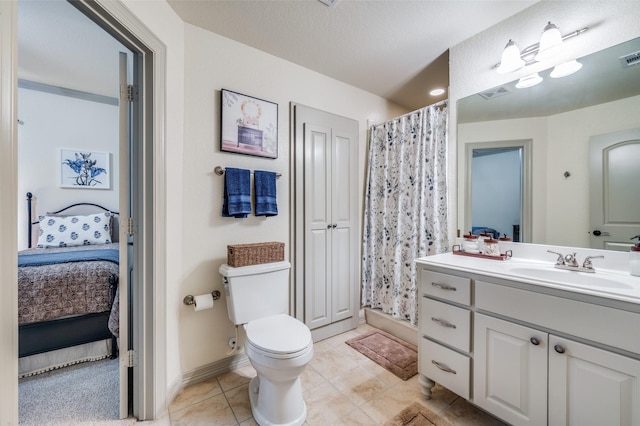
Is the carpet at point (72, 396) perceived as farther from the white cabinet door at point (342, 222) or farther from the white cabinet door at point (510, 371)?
the white cabinet door at point (510, 371)

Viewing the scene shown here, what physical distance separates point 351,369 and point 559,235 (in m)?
1.63

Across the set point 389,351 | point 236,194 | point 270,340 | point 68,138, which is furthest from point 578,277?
point 68,138

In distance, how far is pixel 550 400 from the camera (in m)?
1.09

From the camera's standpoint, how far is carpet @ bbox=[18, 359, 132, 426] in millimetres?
1424

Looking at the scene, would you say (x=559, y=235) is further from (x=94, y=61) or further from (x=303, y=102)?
(x=94, y=61)

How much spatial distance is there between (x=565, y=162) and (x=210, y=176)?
2250 millimetres

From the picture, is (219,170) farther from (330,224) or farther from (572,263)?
(572,263)

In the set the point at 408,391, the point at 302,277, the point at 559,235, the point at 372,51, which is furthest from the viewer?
the point at 302,277

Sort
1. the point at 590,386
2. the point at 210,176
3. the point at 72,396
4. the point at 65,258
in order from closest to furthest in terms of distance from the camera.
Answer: the point at 590,386
the point at 72,396
the point at 210,176
the point at 65,258

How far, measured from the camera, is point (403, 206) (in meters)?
2.31

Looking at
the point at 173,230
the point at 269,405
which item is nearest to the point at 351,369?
the point at 269,405

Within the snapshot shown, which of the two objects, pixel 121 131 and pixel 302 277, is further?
pixel 302 277

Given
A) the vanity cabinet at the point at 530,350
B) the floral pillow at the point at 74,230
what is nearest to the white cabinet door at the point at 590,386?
the vanity cabinet at the point at 530,350

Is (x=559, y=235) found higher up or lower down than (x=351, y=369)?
A: higher up
